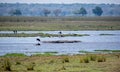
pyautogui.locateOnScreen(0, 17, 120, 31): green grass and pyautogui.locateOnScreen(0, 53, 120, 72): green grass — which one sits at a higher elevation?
pyautogui.locateOnScreen(0, 53, 120, 72): green grass

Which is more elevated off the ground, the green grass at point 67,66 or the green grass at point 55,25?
the green grass at point 67,66

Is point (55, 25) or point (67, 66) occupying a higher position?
point (67, 66)

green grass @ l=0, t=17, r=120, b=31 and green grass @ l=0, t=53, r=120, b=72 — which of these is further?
green grass @ l=0, t=17, r=120, b=31

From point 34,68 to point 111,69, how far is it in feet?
15.6

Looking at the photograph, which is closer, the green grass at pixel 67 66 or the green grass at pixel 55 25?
the green grass at pixel 67 66

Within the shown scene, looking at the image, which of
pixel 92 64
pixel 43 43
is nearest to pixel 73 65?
pixel 92 64

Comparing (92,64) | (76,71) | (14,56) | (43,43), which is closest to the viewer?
(76,71)

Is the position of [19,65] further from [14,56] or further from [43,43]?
[43,43]

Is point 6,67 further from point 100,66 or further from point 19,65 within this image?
point 100,66

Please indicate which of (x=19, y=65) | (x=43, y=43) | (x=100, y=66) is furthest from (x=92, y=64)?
(x=43, y=43)

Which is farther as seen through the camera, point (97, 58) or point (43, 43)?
point (43, 43)

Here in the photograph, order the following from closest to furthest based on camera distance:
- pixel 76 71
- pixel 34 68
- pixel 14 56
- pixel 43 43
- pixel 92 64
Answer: pixel 76 71
pixel 34 68
pixel 92 64
pixel 14 56
pixel 43 43

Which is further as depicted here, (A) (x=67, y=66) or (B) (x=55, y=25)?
(B) (x=55, y=25)

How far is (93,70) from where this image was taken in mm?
24281
